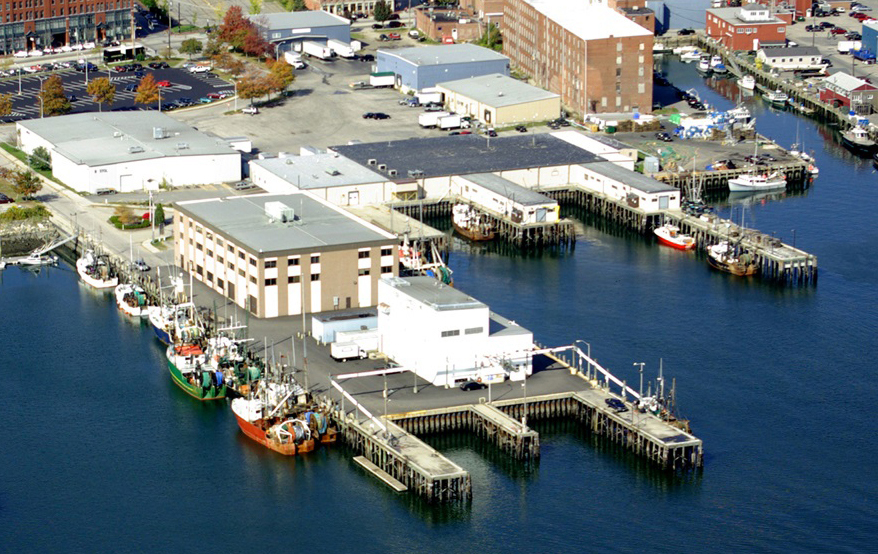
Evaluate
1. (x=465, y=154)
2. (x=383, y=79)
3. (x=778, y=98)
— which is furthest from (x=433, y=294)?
(x=778, y=98)

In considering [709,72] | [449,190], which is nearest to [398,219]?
[449,190]

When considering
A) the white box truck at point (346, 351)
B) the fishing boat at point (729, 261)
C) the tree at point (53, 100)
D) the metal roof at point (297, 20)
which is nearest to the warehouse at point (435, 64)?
the metal roof at point (297, 20)

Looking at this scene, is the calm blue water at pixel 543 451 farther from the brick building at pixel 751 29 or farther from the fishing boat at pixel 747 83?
the brick building at pixel 751 29

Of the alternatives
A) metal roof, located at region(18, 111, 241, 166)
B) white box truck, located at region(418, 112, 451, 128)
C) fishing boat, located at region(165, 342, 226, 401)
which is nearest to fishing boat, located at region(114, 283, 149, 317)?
fishing boat, located at region(165, 342, 226, 401)

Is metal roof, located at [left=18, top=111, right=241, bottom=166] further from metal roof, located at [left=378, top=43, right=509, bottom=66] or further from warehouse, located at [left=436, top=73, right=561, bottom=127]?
metal roof, located at [left=378, top=43, right=509, bottom=66]

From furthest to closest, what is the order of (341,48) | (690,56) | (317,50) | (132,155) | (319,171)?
(690,56), (341,48), (317,50), (132,155), (319,171)

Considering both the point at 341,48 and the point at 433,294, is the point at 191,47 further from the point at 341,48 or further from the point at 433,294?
the point at 433,294

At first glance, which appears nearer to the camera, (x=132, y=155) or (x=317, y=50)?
(x=132, y=155)
